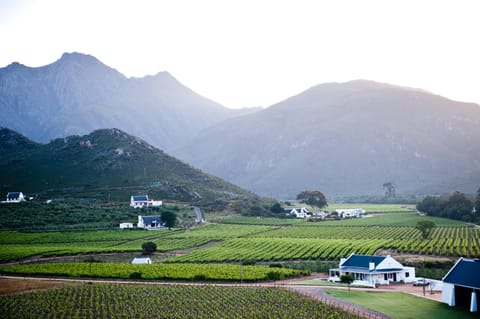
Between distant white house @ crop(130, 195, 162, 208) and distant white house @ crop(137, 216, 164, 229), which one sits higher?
distant white house @ crop(130, 195, 162, 208)

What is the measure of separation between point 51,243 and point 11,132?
100 metres

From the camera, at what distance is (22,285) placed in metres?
51.0

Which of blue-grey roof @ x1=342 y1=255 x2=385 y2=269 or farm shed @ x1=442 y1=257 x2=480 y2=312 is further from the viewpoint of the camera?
blue-grey roof @ x1=342 y1=255 x2=385 y2=269

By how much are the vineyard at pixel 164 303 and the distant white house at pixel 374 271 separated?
34.4 feet

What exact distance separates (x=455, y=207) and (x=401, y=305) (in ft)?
267

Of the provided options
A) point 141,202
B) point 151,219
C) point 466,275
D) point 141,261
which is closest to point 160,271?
point 141,261

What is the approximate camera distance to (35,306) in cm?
4159

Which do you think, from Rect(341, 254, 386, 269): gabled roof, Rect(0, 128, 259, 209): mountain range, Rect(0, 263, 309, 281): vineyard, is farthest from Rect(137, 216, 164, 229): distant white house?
Rect(341, 254, 386, 269): gabled roof

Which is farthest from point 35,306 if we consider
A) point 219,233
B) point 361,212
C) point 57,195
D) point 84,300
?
point 361,212

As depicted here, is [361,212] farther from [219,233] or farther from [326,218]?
[219,233]

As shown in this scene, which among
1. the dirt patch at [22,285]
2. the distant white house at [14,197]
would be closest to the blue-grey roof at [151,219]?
the distant white house at [14,197]

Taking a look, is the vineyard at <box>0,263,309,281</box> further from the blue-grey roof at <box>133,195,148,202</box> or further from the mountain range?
the mountain range

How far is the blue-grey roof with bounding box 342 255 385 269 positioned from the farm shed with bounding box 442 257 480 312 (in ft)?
41.5

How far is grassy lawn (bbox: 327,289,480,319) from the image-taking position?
122ft
